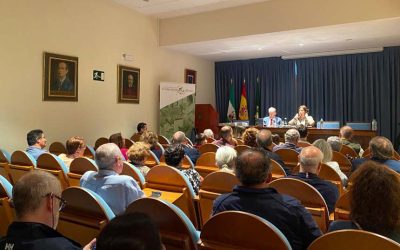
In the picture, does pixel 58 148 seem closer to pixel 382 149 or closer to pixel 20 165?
pixel 20 165

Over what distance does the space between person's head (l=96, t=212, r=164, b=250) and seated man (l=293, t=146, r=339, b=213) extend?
1913mm

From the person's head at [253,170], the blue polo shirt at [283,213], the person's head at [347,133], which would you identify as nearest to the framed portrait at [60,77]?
the person's head at [347,133]

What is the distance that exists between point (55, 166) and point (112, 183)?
60.9 inches

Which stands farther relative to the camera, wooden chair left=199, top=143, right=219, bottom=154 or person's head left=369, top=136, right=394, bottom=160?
wooden chair left=199, top=143, right=219, bottom=154

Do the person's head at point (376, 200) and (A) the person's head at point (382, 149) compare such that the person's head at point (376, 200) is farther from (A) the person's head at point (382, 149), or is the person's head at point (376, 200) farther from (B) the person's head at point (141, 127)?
(B) the person's head at point (141, 127)

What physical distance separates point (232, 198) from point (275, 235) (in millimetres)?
508

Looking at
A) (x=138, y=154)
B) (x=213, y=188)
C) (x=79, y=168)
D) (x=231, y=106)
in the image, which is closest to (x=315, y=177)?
(x=213, y=188)

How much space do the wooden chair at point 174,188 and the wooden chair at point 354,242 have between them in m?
1.53

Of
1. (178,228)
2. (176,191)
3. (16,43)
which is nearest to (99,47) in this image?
(16,43)

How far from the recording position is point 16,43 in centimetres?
580

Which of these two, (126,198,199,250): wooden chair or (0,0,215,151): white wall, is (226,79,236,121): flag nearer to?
(0,0,215,151): white wall

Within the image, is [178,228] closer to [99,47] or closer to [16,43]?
[16,43]

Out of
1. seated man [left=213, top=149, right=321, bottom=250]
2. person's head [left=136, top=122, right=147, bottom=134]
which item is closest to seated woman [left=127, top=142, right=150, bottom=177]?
seated man [left=213, top=149, right=321, bottom=250]

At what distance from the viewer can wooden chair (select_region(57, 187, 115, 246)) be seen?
1.90 m
